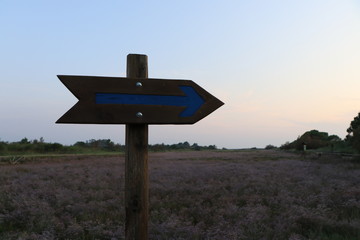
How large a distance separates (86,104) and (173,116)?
0.76 meters

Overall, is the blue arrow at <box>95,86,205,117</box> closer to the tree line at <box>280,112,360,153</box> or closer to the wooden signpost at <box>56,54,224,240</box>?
the wooden signpost at <box>56,54,224,240</box>

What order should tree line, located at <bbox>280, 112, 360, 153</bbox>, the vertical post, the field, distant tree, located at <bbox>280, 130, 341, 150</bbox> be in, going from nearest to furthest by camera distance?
1. the vertical post
2. the field
3. tree line, located at <bbox>280, 112, 360, 153</bbox>
4. distant tree, located at <bbox>280, 130, 341, 150</bbox>

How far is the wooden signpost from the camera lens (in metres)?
2.79

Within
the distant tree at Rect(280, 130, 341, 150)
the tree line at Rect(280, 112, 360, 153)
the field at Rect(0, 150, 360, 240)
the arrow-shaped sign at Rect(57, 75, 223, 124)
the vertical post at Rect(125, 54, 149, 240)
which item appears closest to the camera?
the arrow-shaped sign at Rect(57, 75, 223, 124)

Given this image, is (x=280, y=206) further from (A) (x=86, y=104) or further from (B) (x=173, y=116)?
(A) (x=86, y=104)

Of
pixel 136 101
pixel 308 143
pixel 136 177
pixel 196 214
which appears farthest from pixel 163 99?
pixel 308 143

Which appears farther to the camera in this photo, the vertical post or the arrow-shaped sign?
the vertical post

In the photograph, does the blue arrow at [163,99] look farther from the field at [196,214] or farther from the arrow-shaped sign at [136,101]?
the field at [196,214]

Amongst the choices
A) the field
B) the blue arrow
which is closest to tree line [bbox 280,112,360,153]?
the field

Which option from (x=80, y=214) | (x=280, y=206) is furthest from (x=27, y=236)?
(x=280, y=206)

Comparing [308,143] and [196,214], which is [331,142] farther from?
[196,214]

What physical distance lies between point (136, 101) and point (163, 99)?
0.25m

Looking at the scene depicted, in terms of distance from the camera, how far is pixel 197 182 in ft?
40.0

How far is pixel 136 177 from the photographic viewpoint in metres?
3.07
